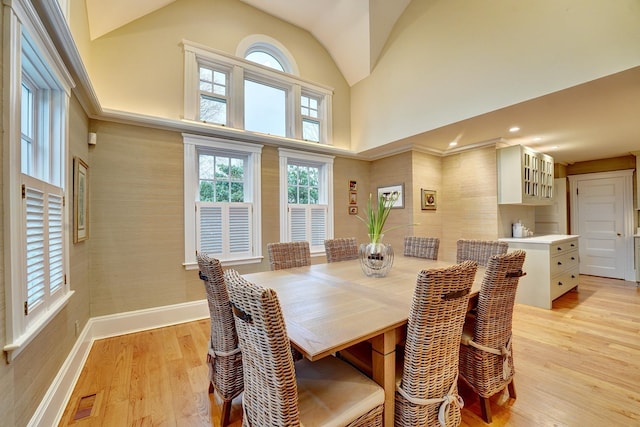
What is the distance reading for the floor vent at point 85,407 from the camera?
168 cm

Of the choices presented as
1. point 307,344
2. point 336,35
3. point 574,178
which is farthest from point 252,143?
point 574,178

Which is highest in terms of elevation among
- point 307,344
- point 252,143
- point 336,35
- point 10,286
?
point 336,35

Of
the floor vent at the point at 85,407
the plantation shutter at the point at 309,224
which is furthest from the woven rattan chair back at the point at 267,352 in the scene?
the plantation shutter at the point at 309,224

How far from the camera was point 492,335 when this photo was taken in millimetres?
1575

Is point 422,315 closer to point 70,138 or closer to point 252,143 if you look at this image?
point 70,138

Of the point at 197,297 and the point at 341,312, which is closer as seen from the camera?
the point at 341,312

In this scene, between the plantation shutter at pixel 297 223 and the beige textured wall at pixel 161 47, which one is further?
the plantation shutter at pixel 297 223

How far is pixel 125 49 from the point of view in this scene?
2977mm

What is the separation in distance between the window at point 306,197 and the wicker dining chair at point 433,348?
298cm

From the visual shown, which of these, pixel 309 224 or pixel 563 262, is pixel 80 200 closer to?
pixel 309 224

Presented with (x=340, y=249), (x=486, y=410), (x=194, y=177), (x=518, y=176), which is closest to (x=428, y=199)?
(x=518, y=176)

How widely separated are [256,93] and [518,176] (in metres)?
3.97

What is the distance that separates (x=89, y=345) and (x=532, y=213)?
6.66 meters

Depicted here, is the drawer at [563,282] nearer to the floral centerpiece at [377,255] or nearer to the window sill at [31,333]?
the floral centerpiece at [377,255]
